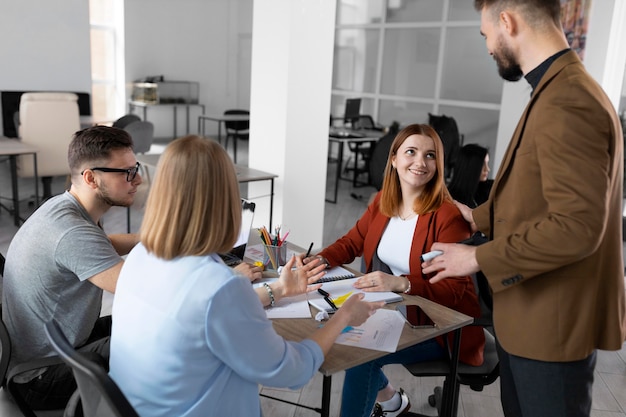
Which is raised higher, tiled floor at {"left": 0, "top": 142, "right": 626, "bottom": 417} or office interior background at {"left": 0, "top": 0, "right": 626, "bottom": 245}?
A: office interior background at {"left": 0, "top": 0, "right": 626, "bottom": 245}

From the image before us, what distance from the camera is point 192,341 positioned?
1.12 metres

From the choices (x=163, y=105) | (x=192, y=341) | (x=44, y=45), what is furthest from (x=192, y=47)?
(x=192, y=341)

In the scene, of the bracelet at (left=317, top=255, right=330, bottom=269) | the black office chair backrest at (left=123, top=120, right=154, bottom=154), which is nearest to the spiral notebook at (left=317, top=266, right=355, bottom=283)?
the bracelet at (left=317, top=255, right=330, bottom=269)

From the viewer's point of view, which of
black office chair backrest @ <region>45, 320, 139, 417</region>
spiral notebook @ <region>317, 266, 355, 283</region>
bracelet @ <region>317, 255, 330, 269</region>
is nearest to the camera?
black office chair backrest @ <region>45, 320, 139, 417</region>

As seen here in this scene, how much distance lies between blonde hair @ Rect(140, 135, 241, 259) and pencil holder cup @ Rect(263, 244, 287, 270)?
33.1 inches

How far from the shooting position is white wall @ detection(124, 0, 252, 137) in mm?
10297

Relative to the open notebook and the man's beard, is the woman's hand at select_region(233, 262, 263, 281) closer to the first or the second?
the open notebook

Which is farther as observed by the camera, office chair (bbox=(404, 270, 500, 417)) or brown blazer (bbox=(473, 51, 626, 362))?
office chair (bbox=(404, 270, 500, 417))

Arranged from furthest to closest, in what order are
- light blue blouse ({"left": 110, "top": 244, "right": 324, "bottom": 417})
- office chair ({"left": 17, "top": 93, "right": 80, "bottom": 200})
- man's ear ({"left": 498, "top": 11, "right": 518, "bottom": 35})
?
office chair ({"left": 17, "top": 93, "right": 80, "bottom": 200}), man's ear ({"left": 498, "top": 11, "right": 518, "bottom": 35}), light blue blouse ({"left": 110, "top": 244, "right": 324, "bottom": 417})

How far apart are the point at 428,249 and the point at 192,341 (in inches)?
46.2

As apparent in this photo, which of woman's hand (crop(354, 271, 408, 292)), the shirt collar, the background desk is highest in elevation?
the shirt collar

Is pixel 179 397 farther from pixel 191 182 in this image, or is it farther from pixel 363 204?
pixel 363 204

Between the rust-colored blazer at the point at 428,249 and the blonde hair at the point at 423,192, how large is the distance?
0.03 meters

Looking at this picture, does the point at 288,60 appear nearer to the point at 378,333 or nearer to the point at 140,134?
the point at 140,134
